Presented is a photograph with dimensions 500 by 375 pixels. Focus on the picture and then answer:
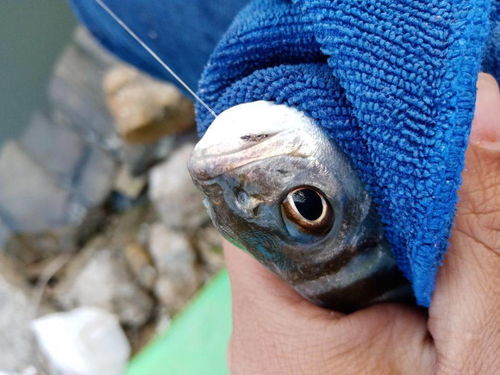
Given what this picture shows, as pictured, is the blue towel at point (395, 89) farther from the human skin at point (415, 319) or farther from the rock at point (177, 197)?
the rock at point (177, 197)

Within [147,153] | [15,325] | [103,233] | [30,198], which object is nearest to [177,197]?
[147,153]

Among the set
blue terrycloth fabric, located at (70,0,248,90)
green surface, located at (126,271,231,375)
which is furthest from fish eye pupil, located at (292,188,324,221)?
green surface, located at (126,271,231,375)

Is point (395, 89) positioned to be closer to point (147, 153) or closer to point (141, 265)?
point (141, 265)

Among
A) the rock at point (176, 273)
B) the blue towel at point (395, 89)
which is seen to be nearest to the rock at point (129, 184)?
the rock at point (176, 273)

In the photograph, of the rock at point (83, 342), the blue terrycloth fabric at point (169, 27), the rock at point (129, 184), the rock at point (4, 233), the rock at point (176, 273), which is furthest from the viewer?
the rock at point (4, 233)

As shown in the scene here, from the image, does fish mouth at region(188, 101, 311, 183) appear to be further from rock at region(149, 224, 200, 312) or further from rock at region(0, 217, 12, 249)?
rock at region(0, 217, 12, 249)

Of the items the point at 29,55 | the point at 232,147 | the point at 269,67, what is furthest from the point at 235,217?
the point at 29,55
